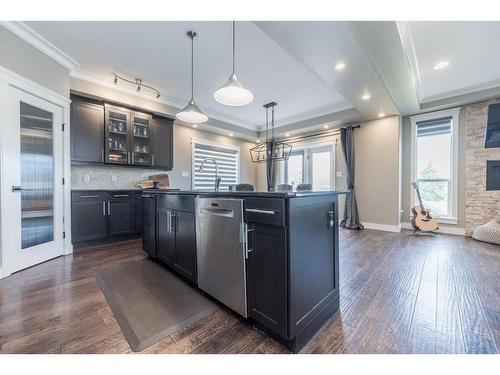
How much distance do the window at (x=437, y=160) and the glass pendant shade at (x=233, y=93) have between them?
14.0 ft

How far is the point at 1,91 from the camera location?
221cm

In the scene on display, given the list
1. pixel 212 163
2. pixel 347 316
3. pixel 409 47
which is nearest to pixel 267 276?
pixel 347 316

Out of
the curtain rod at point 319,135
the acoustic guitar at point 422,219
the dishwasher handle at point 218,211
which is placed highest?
the curtain rod at point 319,135

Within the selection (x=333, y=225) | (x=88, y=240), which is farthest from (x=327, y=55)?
(x=88, y=240)

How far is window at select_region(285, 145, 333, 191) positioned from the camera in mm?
5539

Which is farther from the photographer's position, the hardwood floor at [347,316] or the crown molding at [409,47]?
the crown molding at [409,47]

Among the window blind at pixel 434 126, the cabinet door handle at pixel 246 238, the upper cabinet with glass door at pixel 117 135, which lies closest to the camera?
the cabinet door handle at pixel 246 238

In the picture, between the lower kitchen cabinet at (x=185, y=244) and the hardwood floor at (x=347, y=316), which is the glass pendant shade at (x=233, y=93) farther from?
the hardwood floor at (x=347, y=316)

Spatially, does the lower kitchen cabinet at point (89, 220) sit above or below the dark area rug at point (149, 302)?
above

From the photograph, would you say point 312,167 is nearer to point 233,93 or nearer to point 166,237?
point 233,93

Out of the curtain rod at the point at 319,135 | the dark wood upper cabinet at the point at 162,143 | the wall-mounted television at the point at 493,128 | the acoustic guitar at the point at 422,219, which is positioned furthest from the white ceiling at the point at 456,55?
the dark wood upper cabinet at the point at 162,143

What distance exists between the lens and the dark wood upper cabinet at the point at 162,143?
4.13m

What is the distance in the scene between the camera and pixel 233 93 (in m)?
2.21

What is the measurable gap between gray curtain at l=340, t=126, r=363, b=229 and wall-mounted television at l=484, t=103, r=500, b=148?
2.20 metres
